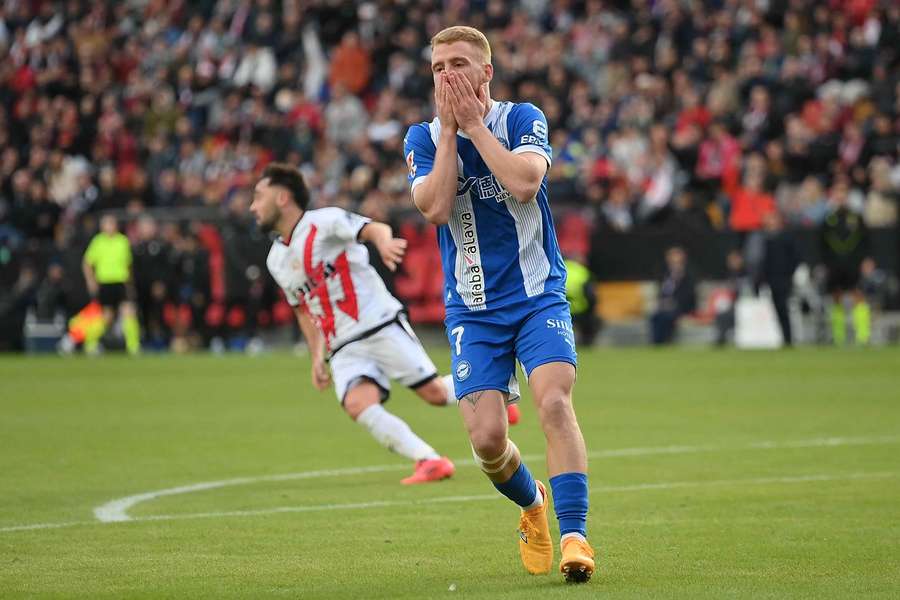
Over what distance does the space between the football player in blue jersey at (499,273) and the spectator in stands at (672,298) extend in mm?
18175

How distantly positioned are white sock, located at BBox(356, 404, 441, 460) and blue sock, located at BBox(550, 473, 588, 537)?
399 cm

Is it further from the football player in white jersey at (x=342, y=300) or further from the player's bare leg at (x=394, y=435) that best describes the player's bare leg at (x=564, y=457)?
the football player in white jersey at (x=342, y=300)

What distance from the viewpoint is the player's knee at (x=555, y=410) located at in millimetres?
6418

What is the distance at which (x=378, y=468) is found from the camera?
11164 mm

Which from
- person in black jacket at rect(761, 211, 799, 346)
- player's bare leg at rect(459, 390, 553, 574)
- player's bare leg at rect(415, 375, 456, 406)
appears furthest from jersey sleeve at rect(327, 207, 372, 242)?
person in black jacket at rect(761, 211, 799, 346)

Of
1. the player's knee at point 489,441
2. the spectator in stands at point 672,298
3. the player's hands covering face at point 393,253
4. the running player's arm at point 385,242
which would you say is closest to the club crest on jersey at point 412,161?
the player's knee at point 489,441

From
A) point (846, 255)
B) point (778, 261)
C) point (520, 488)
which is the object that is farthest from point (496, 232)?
point (846, 255)

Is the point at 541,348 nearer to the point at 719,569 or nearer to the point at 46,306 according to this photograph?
the point at 719,569

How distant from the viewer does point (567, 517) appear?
6375 mm

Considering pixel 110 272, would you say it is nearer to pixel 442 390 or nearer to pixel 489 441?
pixel 442 390

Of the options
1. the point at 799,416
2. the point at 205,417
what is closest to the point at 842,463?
the point at 799,416

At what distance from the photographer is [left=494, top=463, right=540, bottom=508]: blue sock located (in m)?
6.95

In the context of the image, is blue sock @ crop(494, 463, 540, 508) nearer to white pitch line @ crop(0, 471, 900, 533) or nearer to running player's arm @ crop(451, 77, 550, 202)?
running player's arm @ crop(451, 77, 550, 202)

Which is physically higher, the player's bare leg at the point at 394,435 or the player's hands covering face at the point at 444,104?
the player's hands covering face at the point at 444,104
